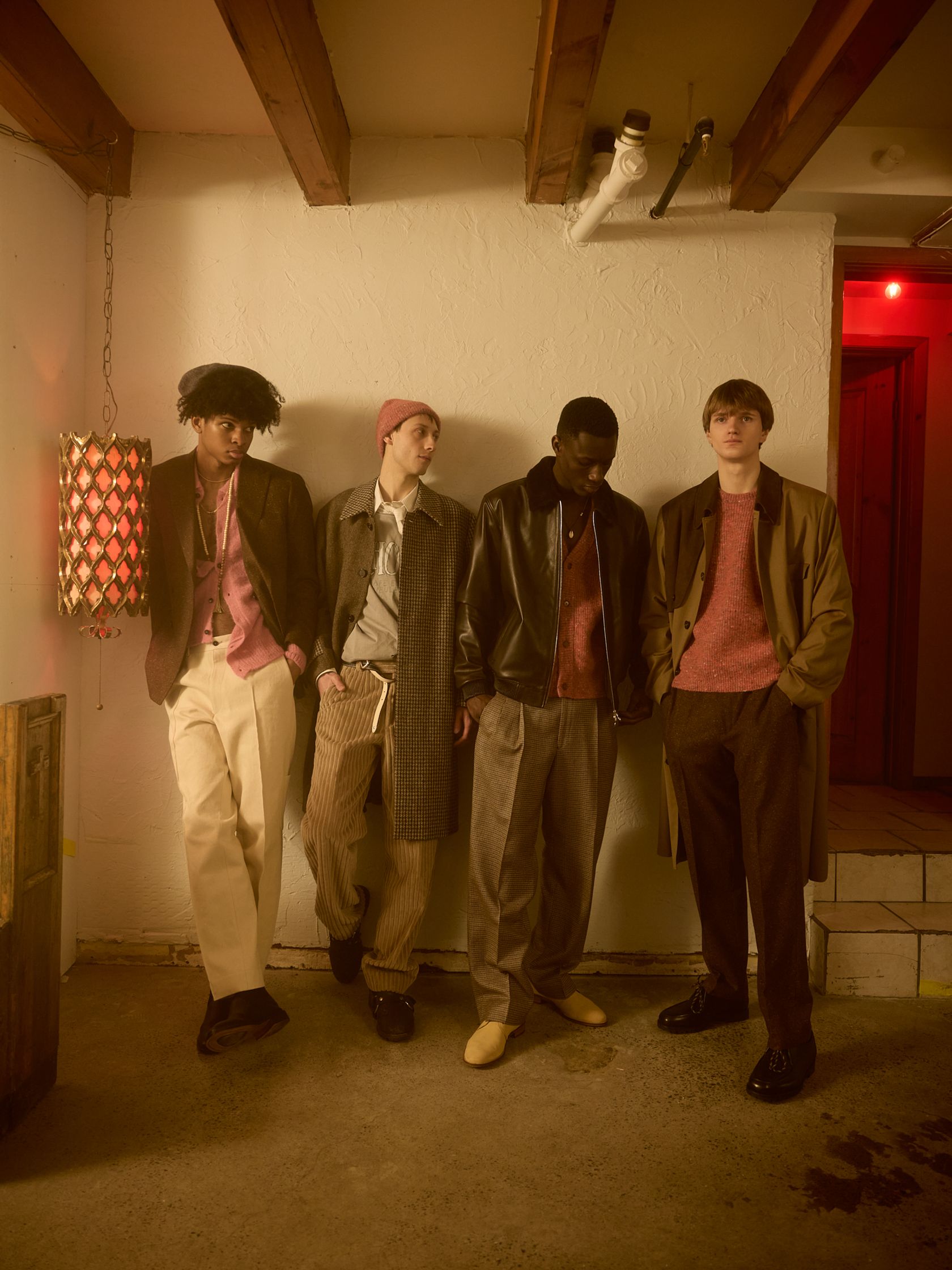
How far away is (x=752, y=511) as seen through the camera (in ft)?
7.57

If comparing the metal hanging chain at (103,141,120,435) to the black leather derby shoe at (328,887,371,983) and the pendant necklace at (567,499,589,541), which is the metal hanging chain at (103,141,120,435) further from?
the black leather derby shoe at (328,887,371,983)

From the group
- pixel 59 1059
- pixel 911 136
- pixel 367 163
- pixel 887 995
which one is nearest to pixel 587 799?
pixel 887 995

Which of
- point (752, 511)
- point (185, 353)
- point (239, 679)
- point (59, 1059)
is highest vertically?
point (185, 353)

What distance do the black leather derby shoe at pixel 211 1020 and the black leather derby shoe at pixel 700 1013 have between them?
1309mm

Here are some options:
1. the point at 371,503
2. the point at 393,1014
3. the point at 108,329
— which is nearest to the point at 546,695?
the point at 371,503

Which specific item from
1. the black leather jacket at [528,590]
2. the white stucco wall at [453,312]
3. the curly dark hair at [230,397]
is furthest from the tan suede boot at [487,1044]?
the curly dark hair at [230,397]

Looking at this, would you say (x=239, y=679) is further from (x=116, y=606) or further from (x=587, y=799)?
(x=587, y=799)

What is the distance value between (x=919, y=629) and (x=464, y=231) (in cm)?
314

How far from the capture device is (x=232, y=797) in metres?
2.43

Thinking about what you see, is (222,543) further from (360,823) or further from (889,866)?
(889,866)

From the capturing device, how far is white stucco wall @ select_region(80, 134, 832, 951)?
9.09ft

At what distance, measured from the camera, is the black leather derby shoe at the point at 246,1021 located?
89.0 inches

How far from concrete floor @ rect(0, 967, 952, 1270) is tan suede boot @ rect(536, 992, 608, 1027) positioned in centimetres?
4

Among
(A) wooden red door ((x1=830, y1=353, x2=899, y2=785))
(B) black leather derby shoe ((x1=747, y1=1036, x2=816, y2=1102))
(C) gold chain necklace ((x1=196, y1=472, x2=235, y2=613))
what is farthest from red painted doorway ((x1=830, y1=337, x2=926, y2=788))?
(C) gold chain necklace ((x1=196, y1=472, x2=235, y2=613))
